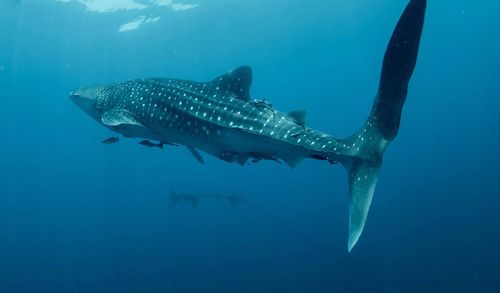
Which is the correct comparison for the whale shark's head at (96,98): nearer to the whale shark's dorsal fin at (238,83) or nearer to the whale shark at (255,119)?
the whale shark at (255,119)

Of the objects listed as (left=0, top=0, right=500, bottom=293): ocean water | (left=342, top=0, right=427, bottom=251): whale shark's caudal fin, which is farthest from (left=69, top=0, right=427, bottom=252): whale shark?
(left=0, top=0, right=500, bottom=293): ocean water

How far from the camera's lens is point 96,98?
8391 mm

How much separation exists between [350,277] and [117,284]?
22263 millimetres

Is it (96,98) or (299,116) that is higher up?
(96,98)

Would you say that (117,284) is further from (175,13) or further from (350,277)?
(175,13)

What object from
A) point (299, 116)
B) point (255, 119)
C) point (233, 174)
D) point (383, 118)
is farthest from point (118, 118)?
point (233, 174)

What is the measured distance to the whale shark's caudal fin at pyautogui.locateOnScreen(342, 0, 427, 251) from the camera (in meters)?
3.81

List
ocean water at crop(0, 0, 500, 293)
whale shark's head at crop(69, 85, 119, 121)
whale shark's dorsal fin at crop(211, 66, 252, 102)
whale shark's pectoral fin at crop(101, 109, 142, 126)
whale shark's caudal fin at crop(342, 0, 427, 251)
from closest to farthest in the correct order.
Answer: whale shark's caudal fin at crop(342, 0, 427, 251) < whale shark's dorsal fin at crop(211, 66, 252, 102) < whale shark's pectoral fin at crop(101, 109, 142, 126) < whale shark's head at crop(69, 85, 119, 121) < ocean water at crop(0, 0, 500, 293)

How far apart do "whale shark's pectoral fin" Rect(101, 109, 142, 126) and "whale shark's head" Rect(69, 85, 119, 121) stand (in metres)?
0.54

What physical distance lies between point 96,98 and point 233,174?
285 feet

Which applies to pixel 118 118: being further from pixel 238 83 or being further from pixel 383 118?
pixel 383 118

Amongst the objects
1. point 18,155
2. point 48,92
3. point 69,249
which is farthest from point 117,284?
point 18,155

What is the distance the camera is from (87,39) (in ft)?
139

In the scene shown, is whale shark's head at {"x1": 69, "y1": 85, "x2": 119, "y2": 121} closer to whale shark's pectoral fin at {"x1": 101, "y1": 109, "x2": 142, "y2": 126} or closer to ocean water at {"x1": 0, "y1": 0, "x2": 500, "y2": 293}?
whale shark's pectoral fin at {"x1": 101, "y1": 109, "x2": 142, "y2": 126}
